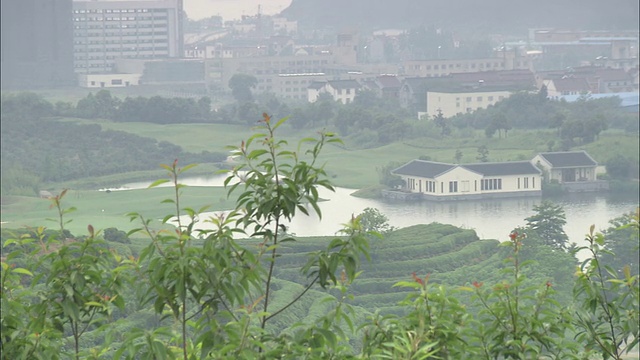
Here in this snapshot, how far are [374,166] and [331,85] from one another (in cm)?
139

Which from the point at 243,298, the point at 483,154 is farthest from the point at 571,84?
the point at 243,298

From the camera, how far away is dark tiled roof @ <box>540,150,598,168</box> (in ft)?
32.6

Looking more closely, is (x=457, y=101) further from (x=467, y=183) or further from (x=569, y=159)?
(x=467, y=183)

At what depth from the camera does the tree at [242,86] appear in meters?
11.3

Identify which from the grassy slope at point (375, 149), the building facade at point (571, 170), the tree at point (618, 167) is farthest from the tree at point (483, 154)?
the tree at point (618, 167)

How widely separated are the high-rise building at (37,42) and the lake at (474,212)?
248 centimetres

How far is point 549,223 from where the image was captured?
28.3ft

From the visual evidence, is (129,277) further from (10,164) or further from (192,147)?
(10,164)

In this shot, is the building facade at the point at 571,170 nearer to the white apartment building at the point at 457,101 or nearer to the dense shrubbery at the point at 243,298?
the white apartment building at the point at 457,101

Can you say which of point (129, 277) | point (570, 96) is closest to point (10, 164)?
point (570, 96)

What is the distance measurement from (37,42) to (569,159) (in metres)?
4.92

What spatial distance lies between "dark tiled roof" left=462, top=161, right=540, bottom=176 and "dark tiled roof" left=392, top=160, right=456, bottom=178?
7.1 inches

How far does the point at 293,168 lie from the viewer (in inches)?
74.1

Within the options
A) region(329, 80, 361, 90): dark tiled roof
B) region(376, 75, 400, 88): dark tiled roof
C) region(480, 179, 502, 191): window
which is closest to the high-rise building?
region(329, 80, 361, 90): dark tiled roof
